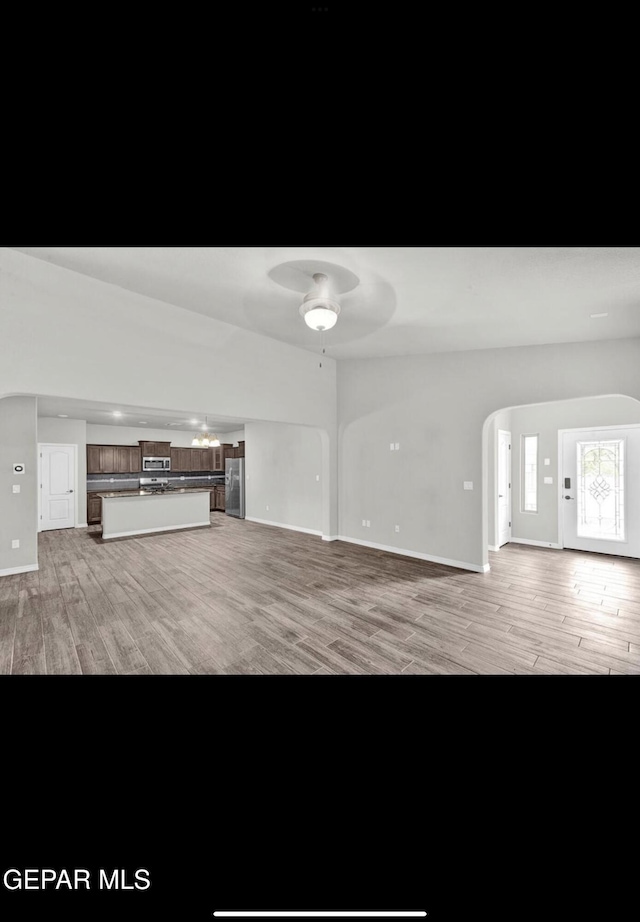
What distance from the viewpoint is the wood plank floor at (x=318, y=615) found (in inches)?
97.5

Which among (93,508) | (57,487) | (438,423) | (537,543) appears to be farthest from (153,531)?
(537,543)

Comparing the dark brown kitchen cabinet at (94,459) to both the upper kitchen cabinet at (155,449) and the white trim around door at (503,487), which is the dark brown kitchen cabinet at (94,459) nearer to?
the upper kitchen cabinet at (155,449)

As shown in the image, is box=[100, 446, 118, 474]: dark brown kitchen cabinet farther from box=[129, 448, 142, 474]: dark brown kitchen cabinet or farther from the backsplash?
box=[129, 448, 142, 474]: dark brown kitchen cabinet

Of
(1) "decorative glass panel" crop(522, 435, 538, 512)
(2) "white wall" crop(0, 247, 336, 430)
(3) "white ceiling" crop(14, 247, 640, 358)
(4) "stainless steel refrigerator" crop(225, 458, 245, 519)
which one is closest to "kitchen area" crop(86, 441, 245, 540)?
(4) "stainless steel refrigerator" crop(225, 458, 245, 519)

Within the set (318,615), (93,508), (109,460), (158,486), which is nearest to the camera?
(318,615)

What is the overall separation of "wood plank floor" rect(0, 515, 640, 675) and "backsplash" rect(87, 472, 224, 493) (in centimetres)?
430

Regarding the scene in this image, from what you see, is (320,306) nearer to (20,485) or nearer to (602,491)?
(20,485)

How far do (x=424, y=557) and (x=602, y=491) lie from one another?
290 cm

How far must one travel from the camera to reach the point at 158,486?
10078mm

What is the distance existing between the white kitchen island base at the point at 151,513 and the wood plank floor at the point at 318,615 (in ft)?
5.16

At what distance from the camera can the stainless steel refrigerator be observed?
9102 millimetres
